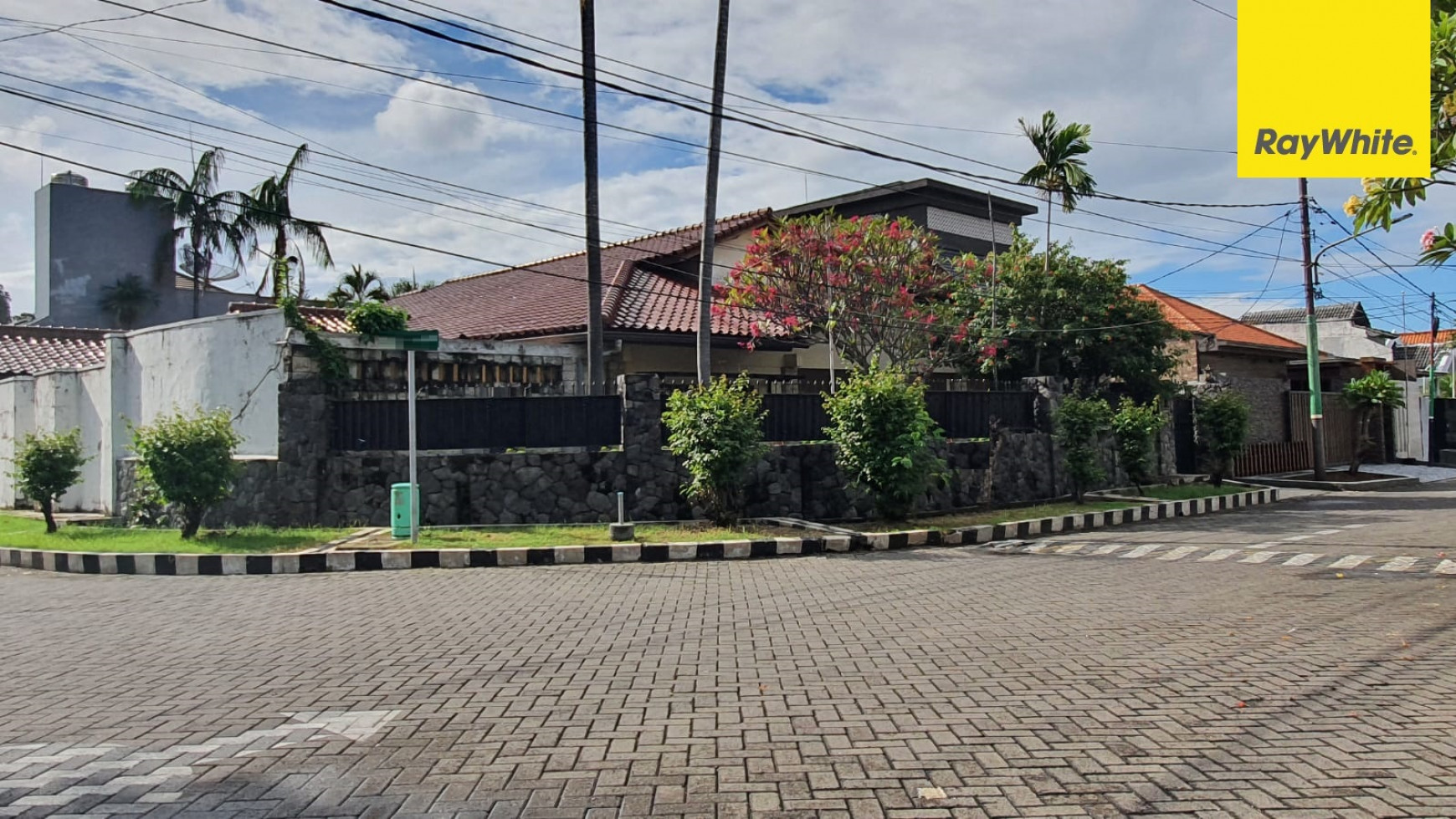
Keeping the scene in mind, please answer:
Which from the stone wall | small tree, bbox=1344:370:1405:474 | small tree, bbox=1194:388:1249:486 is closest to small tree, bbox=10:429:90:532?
the stone wall

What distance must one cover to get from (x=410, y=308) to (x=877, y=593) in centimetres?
2030

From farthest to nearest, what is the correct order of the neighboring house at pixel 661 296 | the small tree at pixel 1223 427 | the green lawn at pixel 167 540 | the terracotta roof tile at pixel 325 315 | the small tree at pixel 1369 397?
the small tree at pixel 1369 397
the small tree at pixel 1223 427
the neighboring house at pixel 661 296
the terracotta roof tile at pixel 325 315
the green lawn at pixel 167 540

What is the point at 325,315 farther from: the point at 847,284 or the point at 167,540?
the point at 847,284

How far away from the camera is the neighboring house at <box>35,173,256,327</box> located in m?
30.7

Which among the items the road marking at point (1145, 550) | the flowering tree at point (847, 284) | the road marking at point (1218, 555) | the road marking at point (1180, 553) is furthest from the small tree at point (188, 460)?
the road marking at point (1218, 555)

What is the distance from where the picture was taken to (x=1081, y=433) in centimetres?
1575

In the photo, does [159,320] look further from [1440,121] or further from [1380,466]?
[1380,466]

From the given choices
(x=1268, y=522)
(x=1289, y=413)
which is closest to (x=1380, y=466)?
(x=1289, y=413)

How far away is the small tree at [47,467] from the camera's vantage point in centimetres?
1302

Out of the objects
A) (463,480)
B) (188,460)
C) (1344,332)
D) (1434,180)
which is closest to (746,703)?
(1434,180)

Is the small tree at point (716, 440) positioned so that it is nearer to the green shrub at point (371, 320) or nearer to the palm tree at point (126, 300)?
the green shrub at point (371, 320)

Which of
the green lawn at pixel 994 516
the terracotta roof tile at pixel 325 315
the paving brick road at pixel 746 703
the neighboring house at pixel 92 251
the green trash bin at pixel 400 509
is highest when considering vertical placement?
the neighboring house at pixel 92 251

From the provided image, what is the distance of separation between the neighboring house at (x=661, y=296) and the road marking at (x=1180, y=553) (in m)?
9.62

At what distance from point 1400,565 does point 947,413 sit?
701cm
